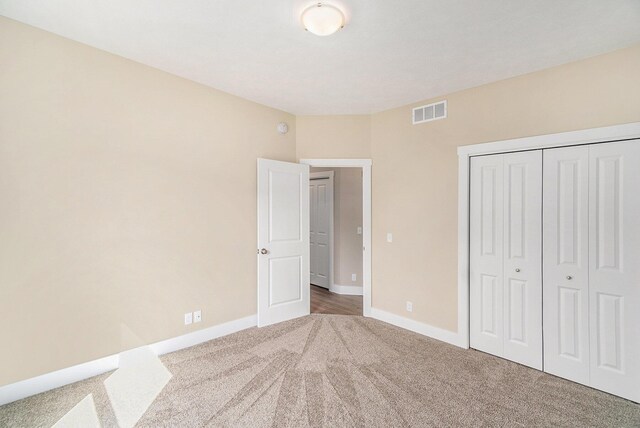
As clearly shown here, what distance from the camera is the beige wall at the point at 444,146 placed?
236cm

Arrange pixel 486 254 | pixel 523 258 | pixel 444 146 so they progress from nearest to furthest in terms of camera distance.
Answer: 1. pixel 523 258
2. pixel 486 254
3. pixel 444 146

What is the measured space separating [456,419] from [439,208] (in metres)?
2.02

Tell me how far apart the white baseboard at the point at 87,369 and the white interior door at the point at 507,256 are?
109 inches

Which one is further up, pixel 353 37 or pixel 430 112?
pixel 353 37

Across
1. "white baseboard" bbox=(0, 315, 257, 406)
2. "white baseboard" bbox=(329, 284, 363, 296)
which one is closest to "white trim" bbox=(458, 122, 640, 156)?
"white baseboard" bbox=(329, 284, 363, 296)

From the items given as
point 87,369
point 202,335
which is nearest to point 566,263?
point 202,335

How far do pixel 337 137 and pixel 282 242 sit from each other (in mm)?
1614

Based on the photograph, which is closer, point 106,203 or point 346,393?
point 346,393

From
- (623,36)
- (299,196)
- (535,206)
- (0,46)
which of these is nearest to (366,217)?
(299,196)

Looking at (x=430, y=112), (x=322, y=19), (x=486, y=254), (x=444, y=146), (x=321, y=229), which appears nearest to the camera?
(x=322, y=19)

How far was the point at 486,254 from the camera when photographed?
297cm

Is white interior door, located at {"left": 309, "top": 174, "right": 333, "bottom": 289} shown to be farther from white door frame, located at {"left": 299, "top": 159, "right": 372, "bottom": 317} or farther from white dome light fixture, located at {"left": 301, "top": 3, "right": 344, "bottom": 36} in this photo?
white dome light fixture, located at {"left": 301, "top": 3, "right": 344, "bottom": 36}

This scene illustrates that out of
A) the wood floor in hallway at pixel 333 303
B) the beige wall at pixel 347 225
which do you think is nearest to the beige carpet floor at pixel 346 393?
the wood floor in hallway at pixel 333 303

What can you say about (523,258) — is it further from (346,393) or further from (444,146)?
(346,393)
